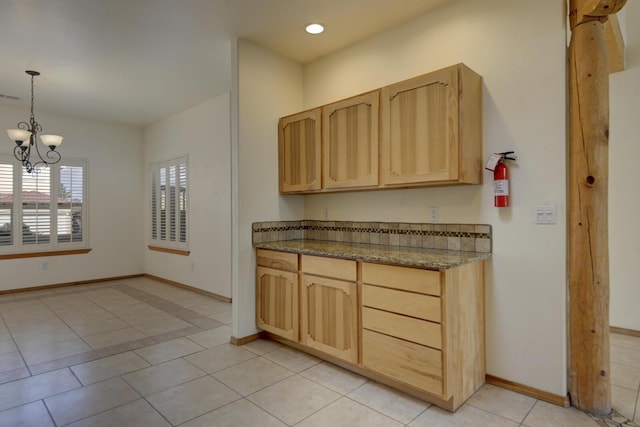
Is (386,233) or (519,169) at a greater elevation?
(519,169)

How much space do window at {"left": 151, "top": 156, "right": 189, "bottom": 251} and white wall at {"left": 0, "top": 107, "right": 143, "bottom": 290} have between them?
1.57 ft

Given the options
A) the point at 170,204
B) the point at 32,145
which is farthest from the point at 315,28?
the point at 32,145

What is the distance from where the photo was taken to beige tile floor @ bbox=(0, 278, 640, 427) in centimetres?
214

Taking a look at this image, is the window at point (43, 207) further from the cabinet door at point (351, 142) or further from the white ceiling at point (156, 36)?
the cabinet door at point (351, 142)

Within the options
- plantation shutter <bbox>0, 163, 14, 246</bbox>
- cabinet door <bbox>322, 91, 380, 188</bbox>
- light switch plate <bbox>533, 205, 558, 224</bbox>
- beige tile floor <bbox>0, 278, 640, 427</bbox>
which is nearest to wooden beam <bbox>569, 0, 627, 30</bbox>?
light switch plate <bbox>533, 205, 558, 224</bbox>

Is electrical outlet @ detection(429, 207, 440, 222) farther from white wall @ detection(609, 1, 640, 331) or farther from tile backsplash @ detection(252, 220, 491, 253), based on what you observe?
white wall @ detection(609, 1, 640, 331)

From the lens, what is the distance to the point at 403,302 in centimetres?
230

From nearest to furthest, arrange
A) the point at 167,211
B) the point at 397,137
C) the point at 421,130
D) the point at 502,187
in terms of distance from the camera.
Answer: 1. the point at 502,187
2. the point at 421,130
3. the point at 397,137
4. the point at 167,211

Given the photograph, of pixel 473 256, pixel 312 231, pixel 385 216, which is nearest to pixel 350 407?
pixel 473 256

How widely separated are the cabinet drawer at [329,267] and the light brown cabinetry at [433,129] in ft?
2.29

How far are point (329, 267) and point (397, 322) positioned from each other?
2.25ft

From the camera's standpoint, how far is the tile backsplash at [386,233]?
2643 millimetres

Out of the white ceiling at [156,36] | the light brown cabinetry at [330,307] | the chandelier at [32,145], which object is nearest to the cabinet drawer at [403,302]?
the light brown cabinetry at [330,307]

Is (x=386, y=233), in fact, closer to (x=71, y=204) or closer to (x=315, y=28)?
(x=315, y=28)
